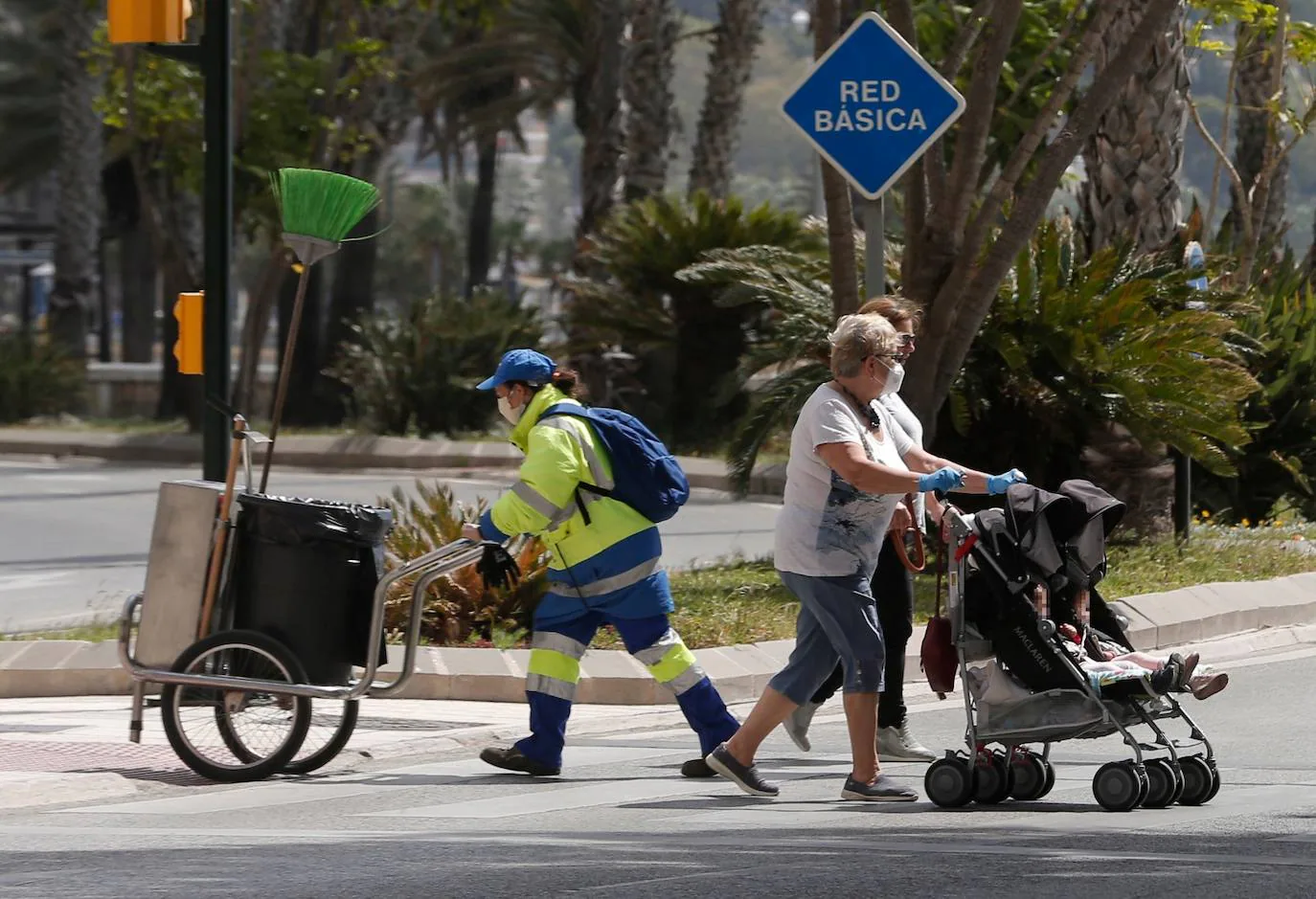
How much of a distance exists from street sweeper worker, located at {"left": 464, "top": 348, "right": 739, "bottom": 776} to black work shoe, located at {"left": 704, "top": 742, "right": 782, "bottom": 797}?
0.36 meters

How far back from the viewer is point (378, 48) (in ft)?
83.7

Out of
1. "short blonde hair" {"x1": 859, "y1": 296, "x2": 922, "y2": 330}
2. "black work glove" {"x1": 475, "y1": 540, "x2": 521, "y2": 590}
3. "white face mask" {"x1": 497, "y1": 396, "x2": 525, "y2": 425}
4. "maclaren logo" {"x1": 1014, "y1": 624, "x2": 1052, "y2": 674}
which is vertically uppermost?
"short blonde hair" {"x1": 859, "y1": 296, "x2": 922, "y2": 330}

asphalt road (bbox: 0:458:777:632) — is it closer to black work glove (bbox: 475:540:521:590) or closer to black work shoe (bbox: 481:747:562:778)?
black work shoe (bbox: 481:747:562:778)

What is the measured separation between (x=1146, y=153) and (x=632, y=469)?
9.57m

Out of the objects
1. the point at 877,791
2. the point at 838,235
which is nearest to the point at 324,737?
the point at 877,791

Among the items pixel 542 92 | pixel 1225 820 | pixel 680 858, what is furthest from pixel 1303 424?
pixel 542 92

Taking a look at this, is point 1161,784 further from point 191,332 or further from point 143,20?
point 143,20

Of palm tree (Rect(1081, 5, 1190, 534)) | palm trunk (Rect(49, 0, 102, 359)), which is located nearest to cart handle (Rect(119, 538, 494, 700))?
palm tree (Rect(1081, 5, 1190, 534))

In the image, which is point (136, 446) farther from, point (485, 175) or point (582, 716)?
point (485, 175)

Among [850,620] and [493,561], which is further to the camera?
[493,561]

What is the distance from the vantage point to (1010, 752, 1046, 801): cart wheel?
7.88 meters

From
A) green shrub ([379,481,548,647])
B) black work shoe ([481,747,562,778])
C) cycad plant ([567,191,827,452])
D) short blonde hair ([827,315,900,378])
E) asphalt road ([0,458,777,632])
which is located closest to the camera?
short blonde hair ([827,315,900,378])

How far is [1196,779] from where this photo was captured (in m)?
7.72

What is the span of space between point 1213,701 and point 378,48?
17089 mm
